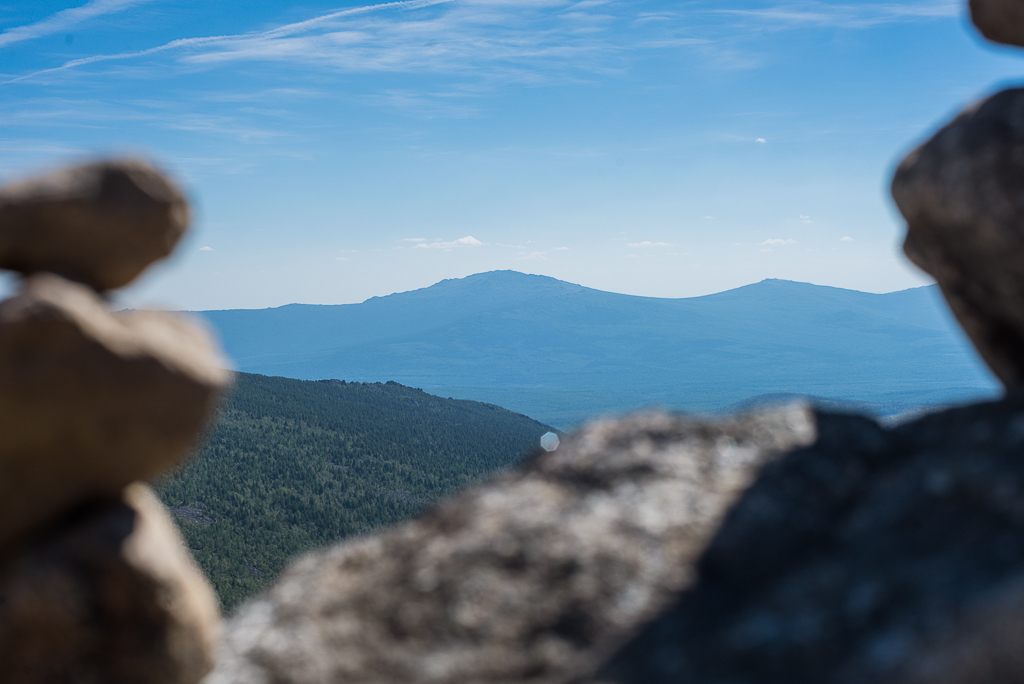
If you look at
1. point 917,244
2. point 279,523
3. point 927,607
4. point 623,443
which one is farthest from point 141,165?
point 279,523

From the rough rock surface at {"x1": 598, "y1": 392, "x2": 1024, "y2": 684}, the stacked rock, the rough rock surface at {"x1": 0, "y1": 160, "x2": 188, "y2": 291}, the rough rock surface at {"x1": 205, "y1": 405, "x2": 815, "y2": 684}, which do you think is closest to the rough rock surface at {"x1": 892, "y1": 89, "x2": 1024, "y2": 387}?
the rough rock surface at {"x1": 598, "y1": 392, "x2": 1024, "y2": 684}

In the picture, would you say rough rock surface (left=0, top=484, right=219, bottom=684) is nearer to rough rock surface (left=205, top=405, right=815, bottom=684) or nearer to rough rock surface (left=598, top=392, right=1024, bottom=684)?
rough rock surface (left=205, top=405, right=815, bottom=684)

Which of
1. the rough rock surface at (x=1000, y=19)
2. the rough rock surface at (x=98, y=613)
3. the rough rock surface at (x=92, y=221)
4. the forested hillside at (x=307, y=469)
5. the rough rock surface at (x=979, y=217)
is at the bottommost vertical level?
the forested hillside at (x=307, y=469)

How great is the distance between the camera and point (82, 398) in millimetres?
6500

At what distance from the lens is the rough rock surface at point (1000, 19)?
8.89 m

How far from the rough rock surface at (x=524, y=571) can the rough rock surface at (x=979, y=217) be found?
2.90m

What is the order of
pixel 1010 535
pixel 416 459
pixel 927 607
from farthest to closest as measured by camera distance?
pixel 416 459
pixel 1010 535
pixel 927 607

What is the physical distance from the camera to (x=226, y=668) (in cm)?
668

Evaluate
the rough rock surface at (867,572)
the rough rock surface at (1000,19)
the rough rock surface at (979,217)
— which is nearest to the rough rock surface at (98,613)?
the rough rock surface at (867,572)

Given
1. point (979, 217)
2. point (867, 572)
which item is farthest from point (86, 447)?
point (979, 217)

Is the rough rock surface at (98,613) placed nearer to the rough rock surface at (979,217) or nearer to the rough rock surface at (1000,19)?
the rough rock surface at (979,217)

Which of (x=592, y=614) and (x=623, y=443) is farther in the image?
(x=623, y=443)

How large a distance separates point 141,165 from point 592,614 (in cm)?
599

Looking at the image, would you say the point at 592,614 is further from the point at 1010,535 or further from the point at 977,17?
the point at 977,17
